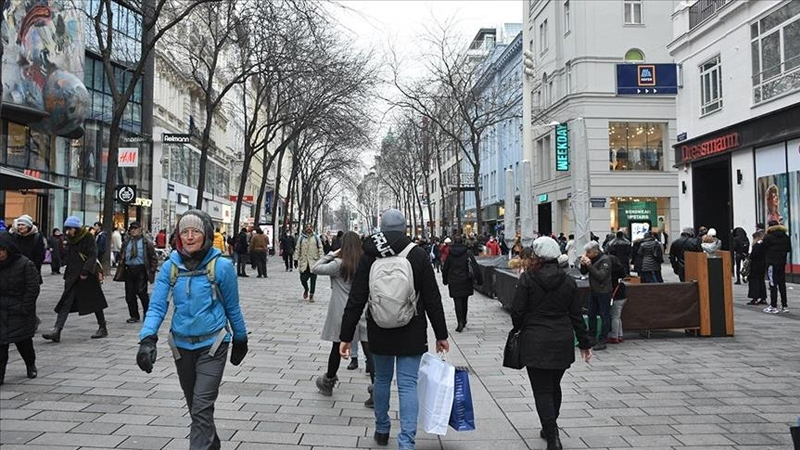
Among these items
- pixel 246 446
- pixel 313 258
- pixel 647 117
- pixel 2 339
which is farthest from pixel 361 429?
pixel 647 117

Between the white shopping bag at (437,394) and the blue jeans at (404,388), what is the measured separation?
0.25ft

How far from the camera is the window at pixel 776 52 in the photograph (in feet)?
56.3

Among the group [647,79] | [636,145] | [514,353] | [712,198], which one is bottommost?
[514,353]

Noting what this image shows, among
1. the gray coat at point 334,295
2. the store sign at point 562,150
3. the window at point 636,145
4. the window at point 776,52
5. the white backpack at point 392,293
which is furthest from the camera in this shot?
the window at point 636,145

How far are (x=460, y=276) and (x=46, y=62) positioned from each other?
21.0 m

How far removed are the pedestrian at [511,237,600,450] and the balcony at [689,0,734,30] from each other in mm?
19636

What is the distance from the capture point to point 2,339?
611cm

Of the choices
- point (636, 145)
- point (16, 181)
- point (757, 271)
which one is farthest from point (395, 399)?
point (636, 145)

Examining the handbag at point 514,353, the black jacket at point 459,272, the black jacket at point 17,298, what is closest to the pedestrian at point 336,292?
the handbag at point 514,353

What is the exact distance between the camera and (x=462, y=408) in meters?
4.54

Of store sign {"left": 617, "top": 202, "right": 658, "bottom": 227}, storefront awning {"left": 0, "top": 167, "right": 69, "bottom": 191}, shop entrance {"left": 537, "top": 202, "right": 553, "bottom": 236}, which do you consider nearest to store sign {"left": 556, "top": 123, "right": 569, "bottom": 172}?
store sign {"left": 617, "top": 202, "right": 658, "bottom": 227}

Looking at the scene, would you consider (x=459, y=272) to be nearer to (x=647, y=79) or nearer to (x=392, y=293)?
(x=392, y=293)

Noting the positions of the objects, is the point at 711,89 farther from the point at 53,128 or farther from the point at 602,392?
the point at 53,128

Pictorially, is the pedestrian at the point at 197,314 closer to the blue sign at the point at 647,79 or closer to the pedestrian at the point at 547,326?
the pedestrian at the point at 547,326
